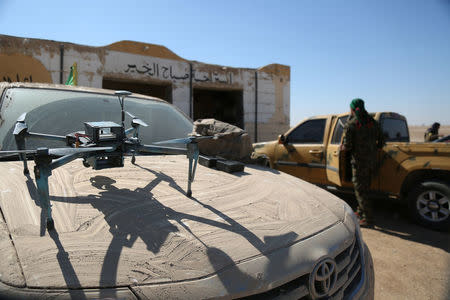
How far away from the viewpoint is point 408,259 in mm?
3250

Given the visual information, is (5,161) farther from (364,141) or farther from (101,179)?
(364,141)

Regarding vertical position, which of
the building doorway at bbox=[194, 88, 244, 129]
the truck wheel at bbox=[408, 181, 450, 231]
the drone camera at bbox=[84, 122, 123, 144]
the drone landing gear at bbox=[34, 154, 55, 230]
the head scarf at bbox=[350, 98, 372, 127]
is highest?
the building doorway at bbox=[194, 88, 244, 129]

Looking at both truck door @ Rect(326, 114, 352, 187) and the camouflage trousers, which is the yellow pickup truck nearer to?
truck door @ Rect(326, 114, 352, 187)

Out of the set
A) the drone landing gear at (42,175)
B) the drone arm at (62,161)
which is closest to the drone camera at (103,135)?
the drone arm at (62,161)

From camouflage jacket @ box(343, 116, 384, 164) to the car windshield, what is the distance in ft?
8.42

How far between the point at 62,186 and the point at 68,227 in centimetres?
44

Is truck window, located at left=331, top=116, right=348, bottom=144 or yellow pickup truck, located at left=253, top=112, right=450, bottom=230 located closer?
yellow pickup truck, located at left=253, top=112, right=450, bottom=230

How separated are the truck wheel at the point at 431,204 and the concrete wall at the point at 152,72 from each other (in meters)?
10.5

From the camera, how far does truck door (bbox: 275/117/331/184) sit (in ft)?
16.6

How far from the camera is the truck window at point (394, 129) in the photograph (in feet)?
15.8

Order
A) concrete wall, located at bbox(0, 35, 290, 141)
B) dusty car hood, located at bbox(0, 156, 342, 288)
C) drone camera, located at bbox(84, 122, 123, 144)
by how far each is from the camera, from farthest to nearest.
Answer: concrete wall, located at bbox(0, 35, 290, 141) → drone camera, located at bbox(84, 122, 123, 144) → dusty car hood, located at bbox(0, 156, 342, 288)

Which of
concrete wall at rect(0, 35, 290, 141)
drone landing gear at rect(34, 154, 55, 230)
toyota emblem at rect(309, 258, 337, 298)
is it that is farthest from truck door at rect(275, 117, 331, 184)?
concrete wall at rect(0, 35, 290, 141)

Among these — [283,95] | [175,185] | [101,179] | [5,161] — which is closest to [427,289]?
[175,185]

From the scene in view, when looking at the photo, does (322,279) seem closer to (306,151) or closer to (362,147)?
(362,147)
